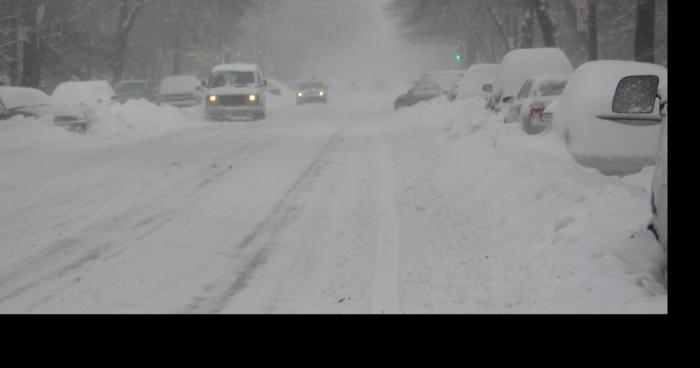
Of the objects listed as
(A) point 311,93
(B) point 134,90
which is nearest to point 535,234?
(B) point 134,90

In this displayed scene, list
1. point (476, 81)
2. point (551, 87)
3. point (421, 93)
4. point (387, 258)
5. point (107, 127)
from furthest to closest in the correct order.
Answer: point (421, 93)
point (476, 81)
point (107, 127)
point (551, 87)
point (387, 258)

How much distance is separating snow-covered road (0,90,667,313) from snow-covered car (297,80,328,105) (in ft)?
110

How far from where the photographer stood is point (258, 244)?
26.2 ft

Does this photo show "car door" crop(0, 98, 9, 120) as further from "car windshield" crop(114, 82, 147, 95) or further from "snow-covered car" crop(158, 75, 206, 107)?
"snow-covered car" crop(158, 75, 206, 107)

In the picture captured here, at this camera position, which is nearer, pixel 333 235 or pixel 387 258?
pixel 387 258

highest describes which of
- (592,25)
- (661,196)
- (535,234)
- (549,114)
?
(592,25)

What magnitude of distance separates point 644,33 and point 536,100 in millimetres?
4191

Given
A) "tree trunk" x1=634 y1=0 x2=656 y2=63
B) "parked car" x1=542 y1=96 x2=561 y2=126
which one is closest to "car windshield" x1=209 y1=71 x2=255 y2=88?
"tree trunk" x1=634 y1=0 x2=656 y2=63

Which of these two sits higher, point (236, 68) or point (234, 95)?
point (236, 68)

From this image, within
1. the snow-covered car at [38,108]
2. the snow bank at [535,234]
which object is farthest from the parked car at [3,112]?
the snow bank at [535,234]

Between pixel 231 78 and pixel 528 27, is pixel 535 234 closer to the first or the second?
pixel 231 78
